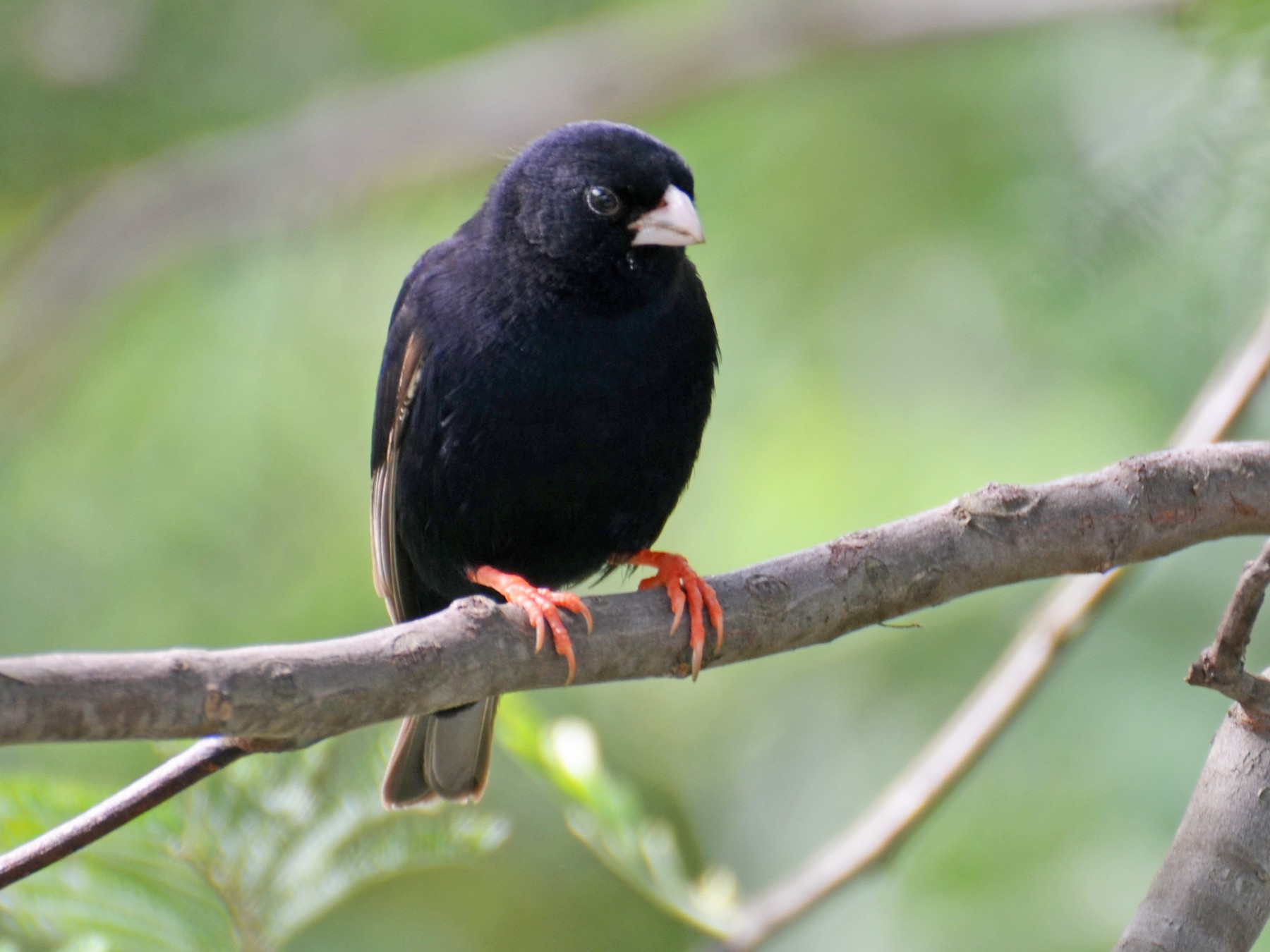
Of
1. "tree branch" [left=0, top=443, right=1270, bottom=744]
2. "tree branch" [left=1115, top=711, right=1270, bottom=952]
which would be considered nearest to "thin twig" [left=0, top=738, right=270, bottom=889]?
"tree branch" [left=0, top=443, right=1270, bottom=744]

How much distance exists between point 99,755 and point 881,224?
409 cm

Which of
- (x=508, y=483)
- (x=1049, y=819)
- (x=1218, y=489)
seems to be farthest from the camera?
(x=1049, y=819)

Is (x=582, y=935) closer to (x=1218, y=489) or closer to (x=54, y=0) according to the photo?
(x=1218, y=489)

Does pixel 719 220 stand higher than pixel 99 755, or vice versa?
pixel 719 220

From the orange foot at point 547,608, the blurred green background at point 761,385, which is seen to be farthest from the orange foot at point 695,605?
the blurred green background at point 761,385

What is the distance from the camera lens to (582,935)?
587 cm

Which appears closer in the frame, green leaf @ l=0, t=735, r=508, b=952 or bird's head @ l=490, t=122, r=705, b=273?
green leaf @ l=0, t=735, r=508, b=952

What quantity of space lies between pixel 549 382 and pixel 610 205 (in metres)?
0.44

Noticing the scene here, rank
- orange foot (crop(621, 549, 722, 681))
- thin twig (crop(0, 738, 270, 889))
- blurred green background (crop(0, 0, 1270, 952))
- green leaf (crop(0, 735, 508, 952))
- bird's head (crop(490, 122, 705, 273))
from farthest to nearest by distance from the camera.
A: blurred green background (crop(0, 0, 1270, 952)), bird's head (crop(490, 122, 705, 273)), green leaf (crop(0, 735, 508, 952)), orange foot (crop(621, 549, 722, 681)), thin twig (crop(0, 738, 270, 889))

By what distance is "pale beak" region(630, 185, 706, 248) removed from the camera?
2.87 metres

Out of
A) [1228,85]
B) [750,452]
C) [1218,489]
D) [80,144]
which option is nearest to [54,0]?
[80,144]

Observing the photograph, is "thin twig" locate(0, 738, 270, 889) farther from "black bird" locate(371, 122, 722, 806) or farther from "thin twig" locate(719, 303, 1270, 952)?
"thin twig" locate(719, 303, 1270, 952)

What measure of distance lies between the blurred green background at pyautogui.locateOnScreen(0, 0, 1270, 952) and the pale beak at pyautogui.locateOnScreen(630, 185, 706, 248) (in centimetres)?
118

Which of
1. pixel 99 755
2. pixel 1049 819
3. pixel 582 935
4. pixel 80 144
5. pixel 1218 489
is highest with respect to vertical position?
pixel 80 144
